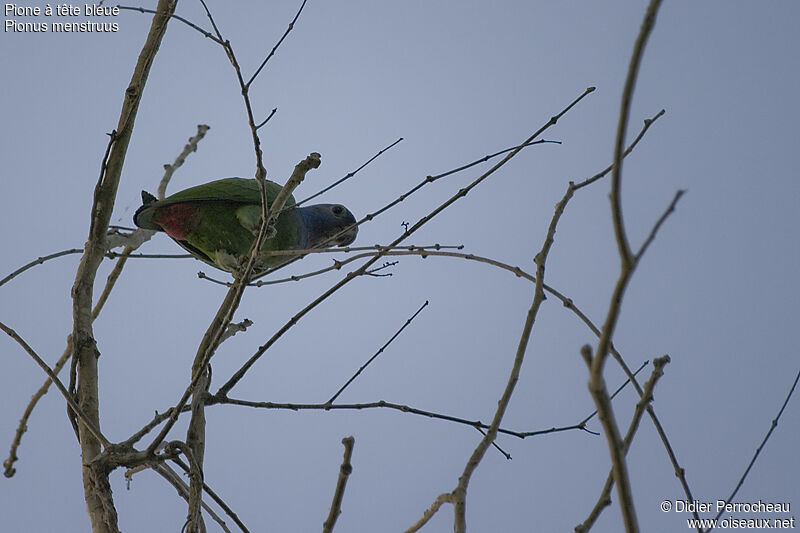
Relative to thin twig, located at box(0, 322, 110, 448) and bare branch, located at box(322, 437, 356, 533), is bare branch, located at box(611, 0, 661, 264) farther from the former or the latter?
thin twig, located at box(0, 322, 110, 448)

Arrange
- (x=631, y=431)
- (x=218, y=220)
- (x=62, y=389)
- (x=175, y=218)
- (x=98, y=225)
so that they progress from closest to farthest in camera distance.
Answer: (x=631, y=431), (x=62, y=389), (x=98, y=225), (x=175, y=218), (x=218, y=220)

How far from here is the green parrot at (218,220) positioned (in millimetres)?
4473

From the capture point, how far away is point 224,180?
15.7 ft

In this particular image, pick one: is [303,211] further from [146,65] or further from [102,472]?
[102,472]

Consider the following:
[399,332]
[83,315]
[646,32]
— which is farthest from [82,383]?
[646,32]

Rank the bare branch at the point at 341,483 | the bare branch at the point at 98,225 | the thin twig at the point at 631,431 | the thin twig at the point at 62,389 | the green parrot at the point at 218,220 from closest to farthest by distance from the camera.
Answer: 1. the bare branch at the point at 341,483
2. the thin twig at the point at 631,431
3. the thin twig at the point at 62,389
4. the bare branch at the point at 98,225
5. the green parrot at the point at 218,220

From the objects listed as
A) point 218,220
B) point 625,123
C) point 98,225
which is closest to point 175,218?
point 218,220

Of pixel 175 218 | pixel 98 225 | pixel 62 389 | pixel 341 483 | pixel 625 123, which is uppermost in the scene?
pixel 175 218

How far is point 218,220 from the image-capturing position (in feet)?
15.4

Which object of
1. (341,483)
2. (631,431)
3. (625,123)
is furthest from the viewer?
(631,431)

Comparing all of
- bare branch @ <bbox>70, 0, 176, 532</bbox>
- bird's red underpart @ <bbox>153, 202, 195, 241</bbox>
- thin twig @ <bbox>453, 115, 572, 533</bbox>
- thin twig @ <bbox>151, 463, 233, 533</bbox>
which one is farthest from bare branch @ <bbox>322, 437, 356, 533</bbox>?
bird's red underpart @ <bbox>153, 202, 195, 241</bbox>

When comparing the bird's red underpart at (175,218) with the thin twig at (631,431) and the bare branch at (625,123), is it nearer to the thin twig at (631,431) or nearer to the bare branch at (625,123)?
the thin twig at (631,431)

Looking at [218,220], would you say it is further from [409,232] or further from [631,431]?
[631,431]

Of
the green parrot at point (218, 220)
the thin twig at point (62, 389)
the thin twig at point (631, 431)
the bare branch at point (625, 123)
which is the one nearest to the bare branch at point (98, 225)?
the thin twig at point (62, 389)
